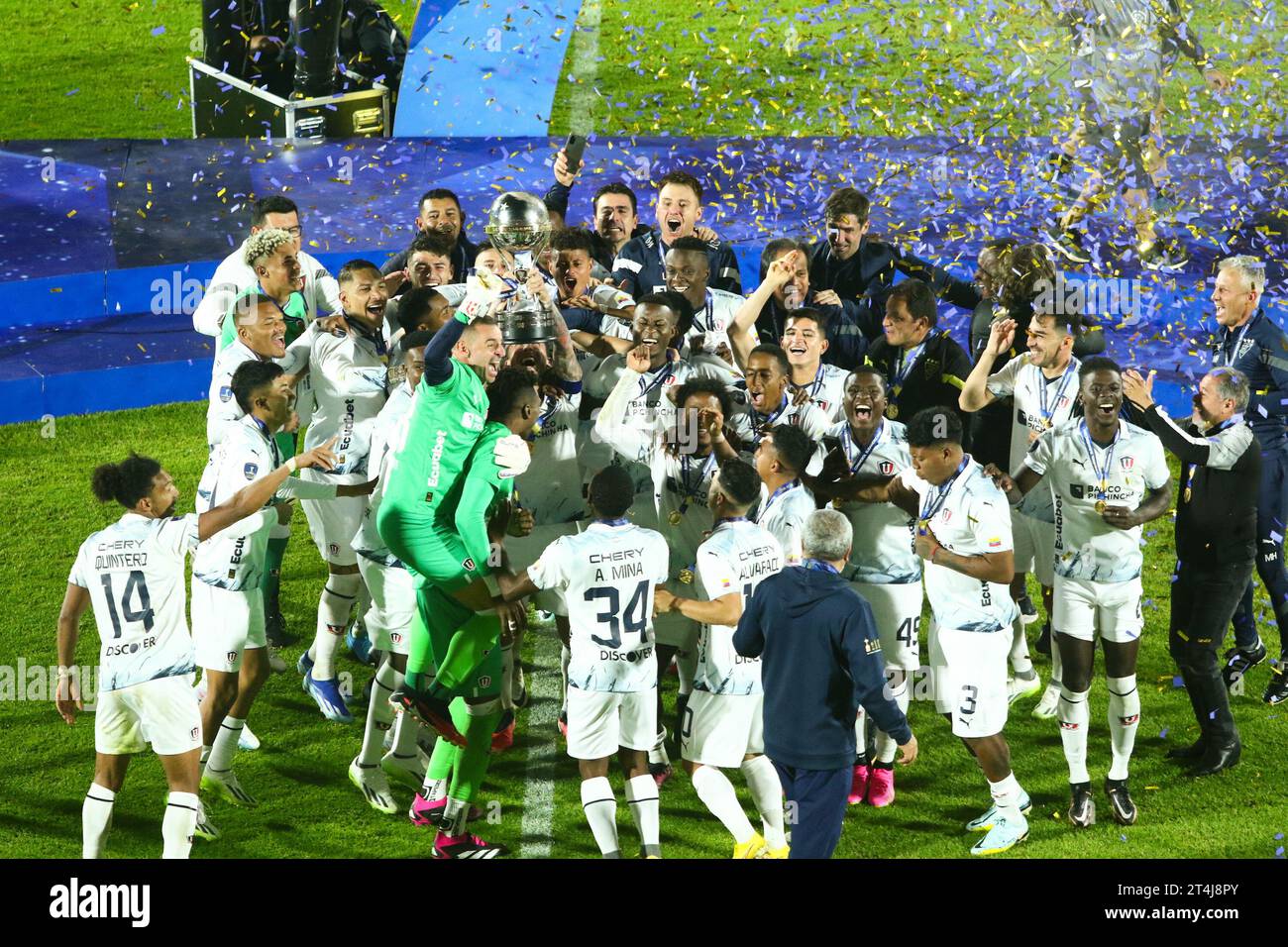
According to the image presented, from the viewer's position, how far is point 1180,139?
14.7m

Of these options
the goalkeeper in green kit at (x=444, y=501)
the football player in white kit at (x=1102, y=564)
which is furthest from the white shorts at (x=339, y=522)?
the football player in white kit at (x=1102, y=564)

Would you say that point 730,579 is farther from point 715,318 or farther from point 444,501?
point 715,318

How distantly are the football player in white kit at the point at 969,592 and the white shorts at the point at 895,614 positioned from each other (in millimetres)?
306

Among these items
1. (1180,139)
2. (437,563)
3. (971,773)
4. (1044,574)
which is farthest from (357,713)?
(1180,139)

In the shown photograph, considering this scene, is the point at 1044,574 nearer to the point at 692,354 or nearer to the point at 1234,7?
the point at 692,354

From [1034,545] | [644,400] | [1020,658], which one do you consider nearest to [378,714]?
[644,400]

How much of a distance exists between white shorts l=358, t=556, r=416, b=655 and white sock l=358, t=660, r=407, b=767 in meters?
0.13

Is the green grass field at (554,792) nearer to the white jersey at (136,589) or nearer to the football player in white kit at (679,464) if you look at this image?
the football player in white kit at (679,464)

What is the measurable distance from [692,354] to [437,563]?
1963mm

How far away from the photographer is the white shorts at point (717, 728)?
6332mm

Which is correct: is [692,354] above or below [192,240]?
above

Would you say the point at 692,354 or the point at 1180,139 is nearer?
the point at 692,354
